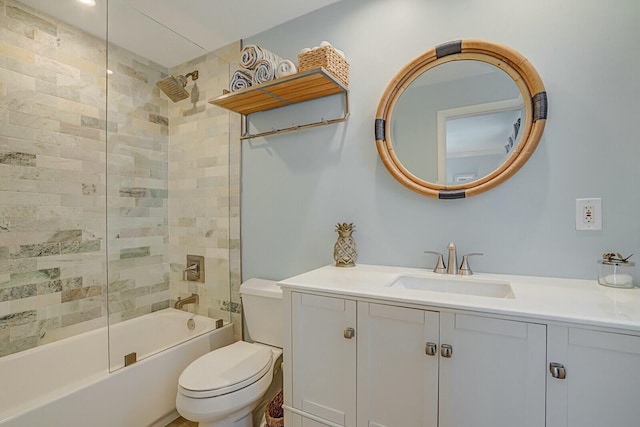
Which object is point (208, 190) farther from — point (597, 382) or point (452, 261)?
point (597, 382)

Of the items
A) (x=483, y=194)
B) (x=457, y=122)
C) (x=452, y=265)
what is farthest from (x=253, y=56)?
(x=452, y=265)

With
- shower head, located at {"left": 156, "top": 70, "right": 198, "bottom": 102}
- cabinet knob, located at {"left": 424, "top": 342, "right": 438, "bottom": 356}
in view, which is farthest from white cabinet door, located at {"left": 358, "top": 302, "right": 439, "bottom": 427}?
shower head, located at {"left": 156, "top": 70, "right": 198, "bottom": 102}

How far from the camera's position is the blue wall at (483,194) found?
3.88 feet

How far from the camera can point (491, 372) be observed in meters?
0.93

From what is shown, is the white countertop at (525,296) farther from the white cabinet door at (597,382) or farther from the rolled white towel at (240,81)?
the rolled white towel at (240,81)

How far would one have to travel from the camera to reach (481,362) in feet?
3.08

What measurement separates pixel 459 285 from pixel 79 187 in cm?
233

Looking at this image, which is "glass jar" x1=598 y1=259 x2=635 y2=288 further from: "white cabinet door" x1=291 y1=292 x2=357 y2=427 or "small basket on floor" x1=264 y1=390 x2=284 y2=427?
"small basket on floor" x1=264 y1=390 x2=284 y2=427

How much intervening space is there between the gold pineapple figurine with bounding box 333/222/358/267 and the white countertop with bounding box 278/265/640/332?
0.14 metres

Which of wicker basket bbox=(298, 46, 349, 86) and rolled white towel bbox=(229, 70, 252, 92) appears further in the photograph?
rolled white towel bbox=(229, 70, 252, 92)

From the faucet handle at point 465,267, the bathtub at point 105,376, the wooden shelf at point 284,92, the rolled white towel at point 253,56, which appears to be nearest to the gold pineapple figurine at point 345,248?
the faucet handle at point 465,267

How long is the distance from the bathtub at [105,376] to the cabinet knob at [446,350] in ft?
5.17

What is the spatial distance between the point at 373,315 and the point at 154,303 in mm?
1863

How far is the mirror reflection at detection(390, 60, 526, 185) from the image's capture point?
1.34 metres
